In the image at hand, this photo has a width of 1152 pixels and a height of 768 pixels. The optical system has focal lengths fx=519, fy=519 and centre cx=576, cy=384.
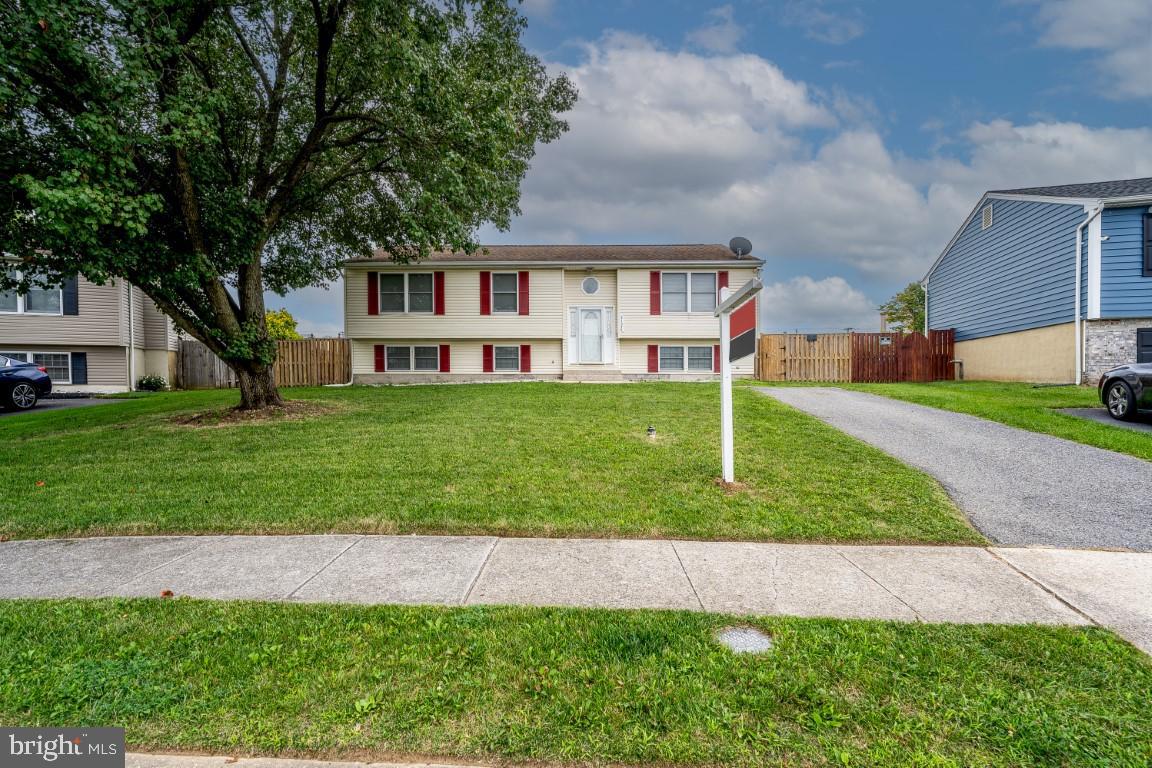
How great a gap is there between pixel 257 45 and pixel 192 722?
1381cm

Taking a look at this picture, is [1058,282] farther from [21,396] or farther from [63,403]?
[63,403]

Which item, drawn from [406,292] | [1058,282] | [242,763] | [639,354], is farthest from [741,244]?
[406,292]

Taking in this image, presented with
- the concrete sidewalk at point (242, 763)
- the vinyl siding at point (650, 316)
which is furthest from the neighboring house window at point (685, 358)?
the concrete sidewalk at point (242, 763)

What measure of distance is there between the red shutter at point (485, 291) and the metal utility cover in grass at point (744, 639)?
18.2 metres

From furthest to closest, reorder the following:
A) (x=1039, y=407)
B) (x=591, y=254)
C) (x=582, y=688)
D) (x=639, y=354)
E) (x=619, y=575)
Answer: (x=591, y=254), (x=639, y=354), (x=1039, y=407), (x=619, y=575), (x=582, y=688)

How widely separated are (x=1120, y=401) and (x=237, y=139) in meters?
18.1

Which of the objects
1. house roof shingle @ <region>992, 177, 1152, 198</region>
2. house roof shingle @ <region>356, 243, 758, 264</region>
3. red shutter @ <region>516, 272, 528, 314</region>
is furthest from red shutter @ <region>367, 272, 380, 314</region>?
house roof shingle @ <region>992, 177, 1152, 198</region>

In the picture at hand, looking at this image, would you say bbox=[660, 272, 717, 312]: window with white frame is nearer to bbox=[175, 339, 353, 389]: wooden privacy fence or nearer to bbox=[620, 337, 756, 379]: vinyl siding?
bbox=[620, 337, 756, 379]: vinyl siding

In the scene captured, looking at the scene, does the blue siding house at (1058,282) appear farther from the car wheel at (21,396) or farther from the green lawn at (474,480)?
the car wheel at (21,396)

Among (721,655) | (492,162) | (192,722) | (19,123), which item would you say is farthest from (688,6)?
(192,722)

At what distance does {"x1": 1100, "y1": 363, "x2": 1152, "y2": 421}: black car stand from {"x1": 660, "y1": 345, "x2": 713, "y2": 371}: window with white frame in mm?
11678

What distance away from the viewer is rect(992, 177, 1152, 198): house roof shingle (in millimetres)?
14188

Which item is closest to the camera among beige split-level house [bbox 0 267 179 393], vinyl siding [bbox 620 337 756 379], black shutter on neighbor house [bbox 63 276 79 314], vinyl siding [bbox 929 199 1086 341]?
vinyl siding [bbox 929 199 1086 341]

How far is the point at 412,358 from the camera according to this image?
2042 centimetres
